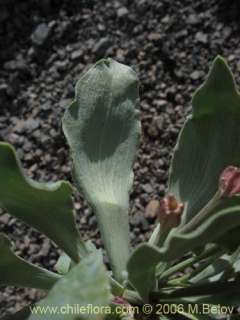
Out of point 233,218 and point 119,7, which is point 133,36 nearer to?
point 119,7

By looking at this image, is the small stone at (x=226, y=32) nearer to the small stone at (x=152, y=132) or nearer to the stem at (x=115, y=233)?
the small stone at (x=152, y=132)

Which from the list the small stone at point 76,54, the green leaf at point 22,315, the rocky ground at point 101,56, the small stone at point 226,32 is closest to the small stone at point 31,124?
the rocky ground at point 101,56

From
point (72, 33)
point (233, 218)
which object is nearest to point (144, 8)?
point (72, 33)

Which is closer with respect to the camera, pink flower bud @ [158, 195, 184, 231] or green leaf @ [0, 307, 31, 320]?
pink flower bud @ [158, 195, 184, 231]

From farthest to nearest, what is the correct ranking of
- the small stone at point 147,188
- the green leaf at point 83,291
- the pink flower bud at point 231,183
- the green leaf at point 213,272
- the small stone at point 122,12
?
the small stone at point 122,12 → the small stone at point 147,188 → the green leaf at point 213,272 → the pink flower bud at point 231,183 → the green leaf at point 83,291

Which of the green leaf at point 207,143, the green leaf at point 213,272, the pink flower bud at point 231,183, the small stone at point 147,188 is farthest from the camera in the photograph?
the small stone at point 147,188

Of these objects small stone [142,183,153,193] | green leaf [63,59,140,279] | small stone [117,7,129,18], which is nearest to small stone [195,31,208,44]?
small stone [117,7,129,18]

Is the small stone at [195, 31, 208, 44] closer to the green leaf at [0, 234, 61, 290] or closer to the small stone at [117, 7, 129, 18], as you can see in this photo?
the small stone at [117, 7, 129, 18]
